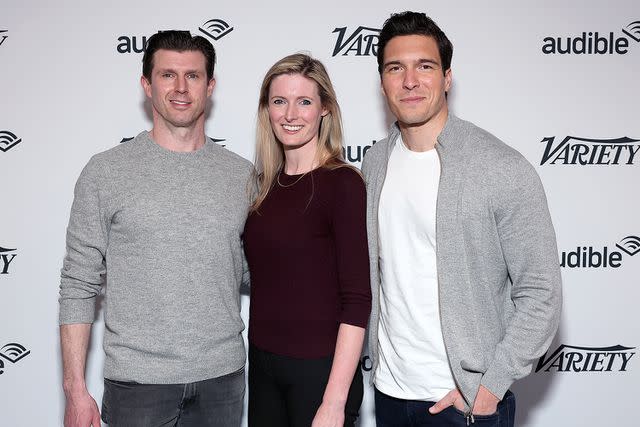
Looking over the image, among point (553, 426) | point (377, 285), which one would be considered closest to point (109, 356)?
point (377, 285)

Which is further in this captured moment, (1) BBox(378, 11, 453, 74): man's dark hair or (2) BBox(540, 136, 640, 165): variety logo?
(2) BBox(540, 136, 640, 165): variety logo

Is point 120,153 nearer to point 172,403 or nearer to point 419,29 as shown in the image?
point 172,403

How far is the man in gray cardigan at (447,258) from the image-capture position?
1538 mm

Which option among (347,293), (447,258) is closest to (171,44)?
(347,293)

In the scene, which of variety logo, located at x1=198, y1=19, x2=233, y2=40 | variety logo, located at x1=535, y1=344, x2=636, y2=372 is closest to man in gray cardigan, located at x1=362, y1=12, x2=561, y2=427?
variety logo, located at x1=198, y1=19, x2=233, y2=40

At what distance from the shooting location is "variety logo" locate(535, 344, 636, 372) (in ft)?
8.14

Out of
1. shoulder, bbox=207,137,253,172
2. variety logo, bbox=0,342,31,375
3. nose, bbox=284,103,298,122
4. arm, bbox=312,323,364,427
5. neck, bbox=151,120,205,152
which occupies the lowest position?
variety logo, bbox=0,342,31,375

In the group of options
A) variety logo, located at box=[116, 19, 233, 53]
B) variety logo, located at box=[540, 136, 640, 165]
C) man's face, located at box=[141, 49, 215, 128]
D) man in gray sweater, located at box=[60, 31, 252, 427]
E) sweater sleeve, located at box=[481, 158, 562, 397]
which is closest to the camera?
sweater sleeve, located at box=[481, 158, 562, 397]

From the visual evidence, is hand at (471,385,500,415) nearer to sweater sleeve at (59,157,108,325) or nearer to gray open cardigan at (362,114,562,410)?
gray open cardigan at (362,114,562,410)

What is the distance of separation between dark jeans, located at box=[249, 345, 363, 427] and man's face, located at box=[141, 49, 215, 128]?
687mm

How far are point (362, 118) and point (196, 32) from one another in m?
0.68

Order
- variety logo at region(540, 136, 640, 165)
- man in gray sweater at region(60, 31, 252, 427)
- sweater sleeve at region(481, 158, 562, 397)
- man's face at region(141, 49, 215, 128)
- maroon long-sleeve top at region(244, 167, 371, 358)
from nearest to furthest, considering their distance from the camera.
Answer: sweater sleeve at region(481, 158, 562, 397), maroon long-sleeve top at region(244, 167, 371, 358), man in gray sweater at region(60, 31, 252, 427), man's face at region(141, 49, 215, 128), variety logo at region(540, 136, 640, 165)

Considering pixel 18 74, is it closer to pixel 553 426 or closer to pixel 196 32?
pixel 196 32

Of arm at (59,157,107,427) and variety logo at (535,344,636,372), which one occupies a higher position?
arm at (59,157,107,427)
